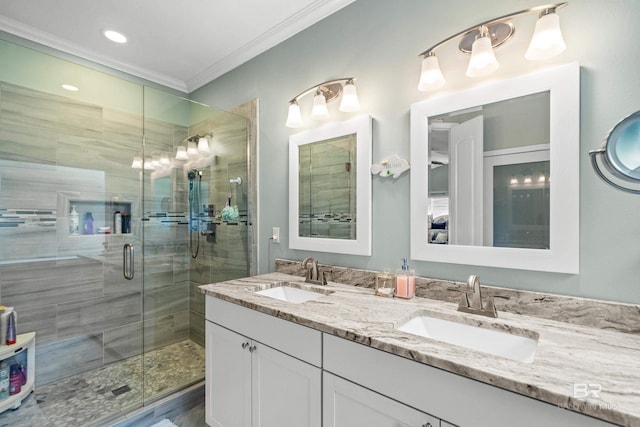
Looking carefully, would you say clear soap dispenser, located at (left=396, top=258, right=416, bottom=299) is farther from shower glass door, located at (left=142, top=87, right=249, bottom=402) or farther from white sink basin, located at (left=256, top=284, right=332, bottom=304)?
shower glass door, located at (left=142, top=87, right=249, bottom=402)

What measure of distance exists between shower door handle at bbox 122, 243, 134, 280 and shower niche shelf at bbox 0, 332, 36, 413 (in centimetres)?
63

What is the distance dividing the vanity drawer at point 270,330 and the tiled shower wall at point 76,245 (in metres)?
0.91

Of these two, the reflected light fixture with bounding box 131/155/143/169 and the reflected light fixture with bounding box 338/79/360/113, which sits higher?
the reflected light fixture with bounding box 338/79/360/113

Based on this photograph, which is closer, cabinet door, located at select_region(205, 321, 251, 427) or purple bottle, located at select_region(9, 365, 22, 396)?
cabinet door, located at select_region(205, 321, 251, 427)

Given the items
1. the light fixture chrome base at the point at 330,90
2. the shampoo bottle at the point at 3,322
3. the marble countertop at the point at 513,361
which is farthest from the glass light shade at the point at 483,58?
the shampoo bottle at the point at 3,322

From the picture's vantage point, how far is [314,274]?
1.76 metres

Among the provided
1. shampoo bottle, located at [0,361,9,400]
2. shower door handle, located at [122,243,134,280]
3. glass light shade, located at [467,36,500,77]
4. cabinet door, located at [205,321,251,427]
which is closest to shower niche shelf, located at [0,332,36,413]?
shampoo bottle, located at [0,361,9,400]

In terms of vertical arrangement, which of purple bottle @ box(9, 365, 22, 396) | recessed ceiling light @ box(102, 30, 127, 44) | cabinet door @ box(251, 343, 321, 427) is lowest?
purple bottle @ box(9, 365, 22, 396)

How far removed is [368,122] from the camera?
1653 millimetres

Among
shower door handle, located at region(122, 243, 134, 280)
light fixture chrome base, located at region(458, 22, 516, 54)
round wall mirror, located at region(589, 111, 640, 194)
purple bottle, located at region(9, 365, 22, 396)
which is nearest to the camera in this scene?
round wall mirror, located at region(589, 111, 640, 194)

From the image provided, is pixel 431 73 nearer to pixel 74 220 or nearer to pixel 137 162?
pixel 137 162

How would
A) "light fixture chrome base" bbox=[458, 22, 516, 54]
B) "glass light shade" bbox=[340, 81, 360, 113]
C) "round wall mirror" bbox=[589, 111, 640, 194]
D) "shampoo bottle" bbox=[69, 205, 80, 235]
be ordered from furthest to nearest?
"shampoo bottle" bbox=[69, 205, 80, 235] → "glass light shade" bbox=[340, 81, 360, 113] → "light fixture chrome base" bbox=[458, 22, 516, 54] → "round wall mirror" bbox=[589, 111, 640, 194]

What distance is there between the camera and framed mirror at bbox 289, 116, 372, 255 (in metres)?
1.68

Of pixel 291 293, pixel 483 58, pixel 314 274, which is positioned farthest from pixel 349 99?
pixel 291 293
